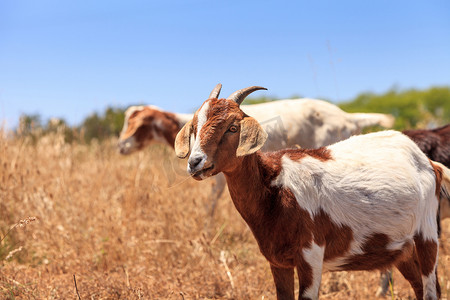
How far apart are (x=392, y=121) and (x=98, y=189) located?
4137mm

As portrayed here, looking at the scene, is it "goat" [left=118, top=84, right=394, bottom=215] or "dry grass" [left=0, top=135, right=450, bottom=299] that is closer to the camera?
"dry grass" [left=0, top=135, right=450, bottom=299]

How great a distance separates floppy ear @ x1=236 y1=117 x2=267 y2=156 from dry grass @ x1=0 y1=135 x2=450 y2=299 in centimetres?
172

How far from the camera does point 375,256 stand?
3197 mm

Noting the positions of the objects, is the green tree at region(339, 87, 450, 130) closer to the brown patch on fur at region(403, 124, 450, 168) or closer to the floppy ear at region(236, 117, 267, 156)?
the brown patch on fur at region(403, 124, 450, 168)

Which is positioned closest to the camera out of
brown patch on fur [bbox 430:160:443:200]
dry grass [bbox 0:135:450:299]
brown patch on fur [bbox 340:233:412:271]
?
brown patch on fur [bbox 340:233:412:271]

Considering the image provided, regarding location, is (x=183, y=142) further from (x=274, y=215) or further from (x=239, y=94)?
(x=274, y=215)

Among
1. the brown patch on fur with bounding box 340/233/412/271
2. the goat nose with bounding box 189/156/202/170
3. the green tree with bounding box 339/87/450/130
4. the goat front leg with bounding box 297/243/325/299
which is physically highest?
the goat nose with bounding box 189/156/202/170

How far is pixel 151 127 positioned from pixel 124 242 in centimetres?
185

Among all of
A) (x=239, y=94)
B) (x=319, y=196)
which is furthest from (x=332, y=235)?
(x=239, y=94)

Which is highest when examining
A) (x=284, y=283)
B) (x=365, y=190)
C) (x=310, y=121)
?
(x=365, y=190)

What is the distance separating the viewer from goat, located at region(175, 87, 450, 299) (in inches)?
109

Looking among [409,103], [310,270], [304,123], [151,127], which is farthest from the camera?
[409,103]

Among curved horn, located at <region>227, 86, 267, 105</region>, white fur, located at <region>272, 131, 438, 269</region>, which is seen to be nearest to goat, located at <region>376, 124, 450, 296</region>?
white fur, located at <region>272, 131, 438, 269</region>

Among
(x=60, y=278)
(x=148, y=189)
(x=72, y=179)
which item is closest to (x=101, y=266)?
(x=60, y=278)
